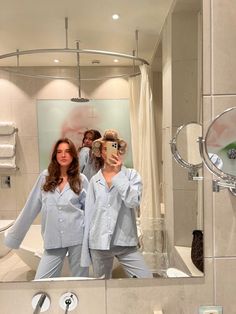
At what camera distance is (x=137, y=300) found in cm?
106

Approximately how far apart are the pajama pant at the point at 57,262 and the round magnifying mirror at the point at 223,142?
0.56m

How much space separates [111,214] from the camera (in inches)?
42.6

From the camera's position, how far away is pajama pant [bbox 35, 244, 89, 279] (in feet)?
3.55

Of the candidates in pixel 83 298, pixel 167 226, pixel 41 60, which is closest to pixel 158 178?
pixel 167 226

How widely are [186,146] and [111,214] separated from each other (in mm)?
366

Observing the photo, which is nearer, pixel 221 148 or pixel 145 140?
pixel 221 148

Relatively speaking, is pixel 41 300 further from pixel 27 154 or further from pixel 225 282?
pixel 225 282

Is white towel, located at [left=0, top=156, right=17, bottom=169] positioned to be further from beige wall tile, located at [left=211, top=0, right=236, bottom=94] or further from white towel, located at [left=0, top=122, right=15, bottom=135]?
beige wall tile, located at [left=211, top=0, right=236, bottom=94]

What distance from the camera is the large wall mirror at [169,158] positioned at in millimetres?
1075

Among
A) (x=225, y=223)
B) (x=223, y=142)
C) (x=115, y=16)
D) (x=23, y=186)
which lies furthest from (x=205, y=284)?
(x=115, y=16)

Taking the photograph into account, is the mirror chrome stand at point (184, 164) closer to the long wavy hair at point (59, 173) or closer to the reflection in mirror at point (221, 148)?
the reflection in mirror at point (221, 148)

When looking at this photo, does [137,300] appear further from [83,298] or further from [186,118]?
[186,118]

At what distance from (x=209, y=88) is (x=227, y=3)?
0.94ft

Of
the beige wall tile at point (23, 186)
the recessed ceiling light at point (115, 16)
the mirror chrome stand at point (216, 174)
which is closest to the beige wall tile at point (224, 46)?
the mirror chrome stand at point (216, 174)
